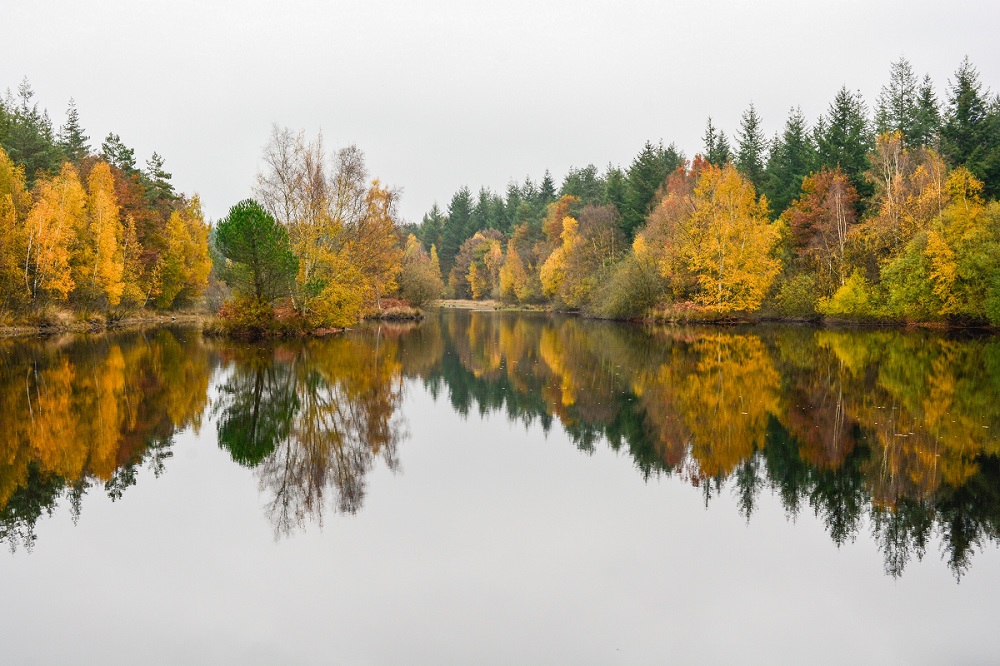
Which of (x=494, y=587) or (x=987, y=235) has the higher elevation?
(x=987, y=235)

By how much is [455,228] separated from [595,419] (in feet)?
354

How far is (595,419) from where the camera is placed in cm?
1394

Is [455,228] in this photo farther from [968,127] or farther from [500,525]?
[500,525]

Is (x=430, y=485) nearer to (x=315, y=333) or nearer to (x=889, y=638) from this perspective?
(x=889, y=638)

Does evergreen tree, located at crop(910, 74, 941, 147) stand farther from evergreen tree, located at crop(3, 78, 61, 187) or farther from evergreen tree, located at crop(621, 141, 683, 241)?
evergreen tree, located at crop(3, 78, 61, 187)

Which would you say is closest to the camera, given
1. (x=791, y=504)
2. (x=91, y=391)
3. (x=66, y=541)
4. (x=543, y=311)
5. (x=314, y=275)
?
(x=66, y=541)

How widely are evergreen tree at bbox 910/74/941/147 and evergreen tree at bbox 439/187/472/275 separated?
246 ft

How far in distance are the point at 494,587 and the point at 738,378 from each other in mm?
14257

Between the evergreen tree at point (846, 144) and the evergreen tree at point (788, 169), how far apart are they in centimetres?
188

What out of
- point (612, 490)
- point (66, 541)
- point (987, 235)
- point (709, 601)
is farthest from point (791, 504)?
point (987, 235)

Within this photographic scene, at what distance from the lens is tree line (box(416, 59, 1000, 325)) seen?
1453 inches

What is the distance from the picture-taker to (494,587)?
245 inches

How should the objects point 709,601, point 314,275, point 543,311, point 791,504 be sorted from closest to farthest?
point 709,601 → point 791,504 → point 314,275 → point 543,311

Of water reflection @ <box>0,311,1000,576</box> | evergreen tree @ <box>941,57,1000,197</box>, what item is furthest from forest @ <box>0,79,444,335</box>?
evergreen tree @ <box>941,57,1000,197</box>
